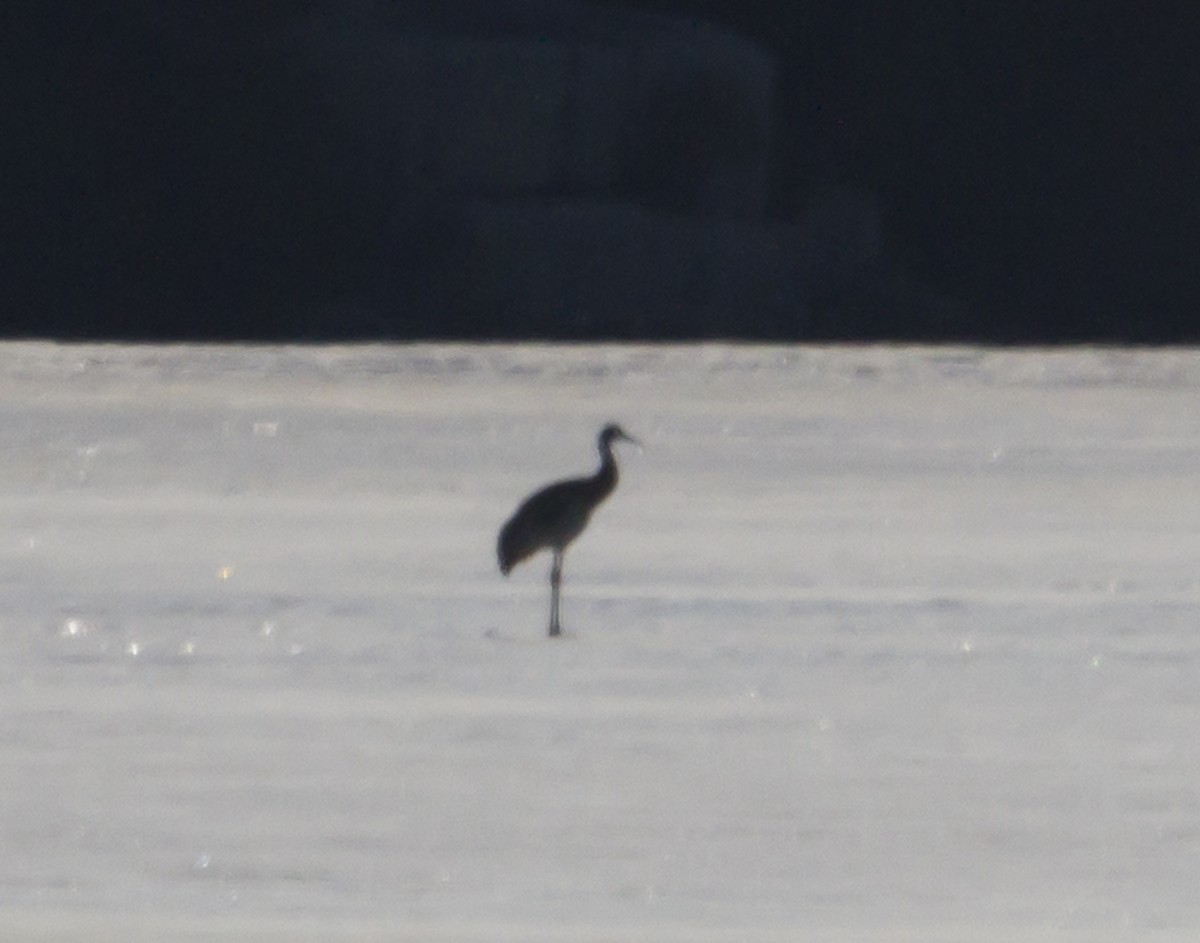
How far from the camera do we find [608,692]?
21.1ft

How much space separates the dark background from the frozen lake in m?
14.0

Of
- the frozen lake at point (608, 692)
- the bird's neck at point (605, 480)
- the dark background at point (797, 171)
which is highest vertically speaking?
the dark background at point (797, 171)

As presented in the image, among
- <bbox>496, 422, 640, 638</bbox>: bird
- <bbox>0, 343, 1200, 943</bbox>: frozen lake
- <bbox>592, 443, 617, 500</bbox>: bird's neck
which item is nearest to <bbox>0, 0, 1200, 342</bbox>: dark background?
<bbox>0, 343, 1200, 943</bbox>: frozen lake

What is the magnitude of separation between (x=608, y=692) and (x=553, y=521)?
1.76 m

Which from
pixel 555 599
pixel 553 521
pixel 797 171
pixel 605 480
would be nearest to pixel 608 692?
pixel 555 599

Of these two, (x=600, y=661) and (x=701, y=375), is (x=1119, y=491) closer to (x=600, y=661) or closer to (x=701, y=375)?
(x=600, y=661)

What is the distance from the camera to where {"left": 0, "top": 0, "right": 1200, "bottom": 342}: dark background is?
2766 cm

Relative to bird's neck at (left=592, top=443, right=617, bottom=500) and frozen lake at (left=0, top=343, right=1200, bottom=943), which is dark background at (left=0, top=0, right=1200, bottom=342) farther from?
bird's neck at (left=592, top=443, right=617, bottom=500)

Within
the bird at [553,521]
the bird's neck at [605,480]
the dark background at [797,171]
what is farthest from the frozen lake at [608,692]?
the dark background at [797,171]

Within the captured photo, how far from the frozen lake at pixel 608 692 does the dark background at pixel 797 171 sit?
13956 millimetres

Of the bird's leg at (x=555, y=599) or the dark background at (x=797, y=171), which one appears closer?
the bird's leg at (x=555, y=599)

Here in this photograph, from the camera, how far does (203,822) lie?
490 cm

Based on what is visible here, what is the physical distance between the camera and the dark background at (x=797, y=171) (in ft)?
90.7

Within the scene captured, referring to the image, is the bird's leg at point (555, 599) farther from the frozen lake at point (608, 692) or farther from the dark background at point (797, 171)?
the dark background at point (797, 171)
